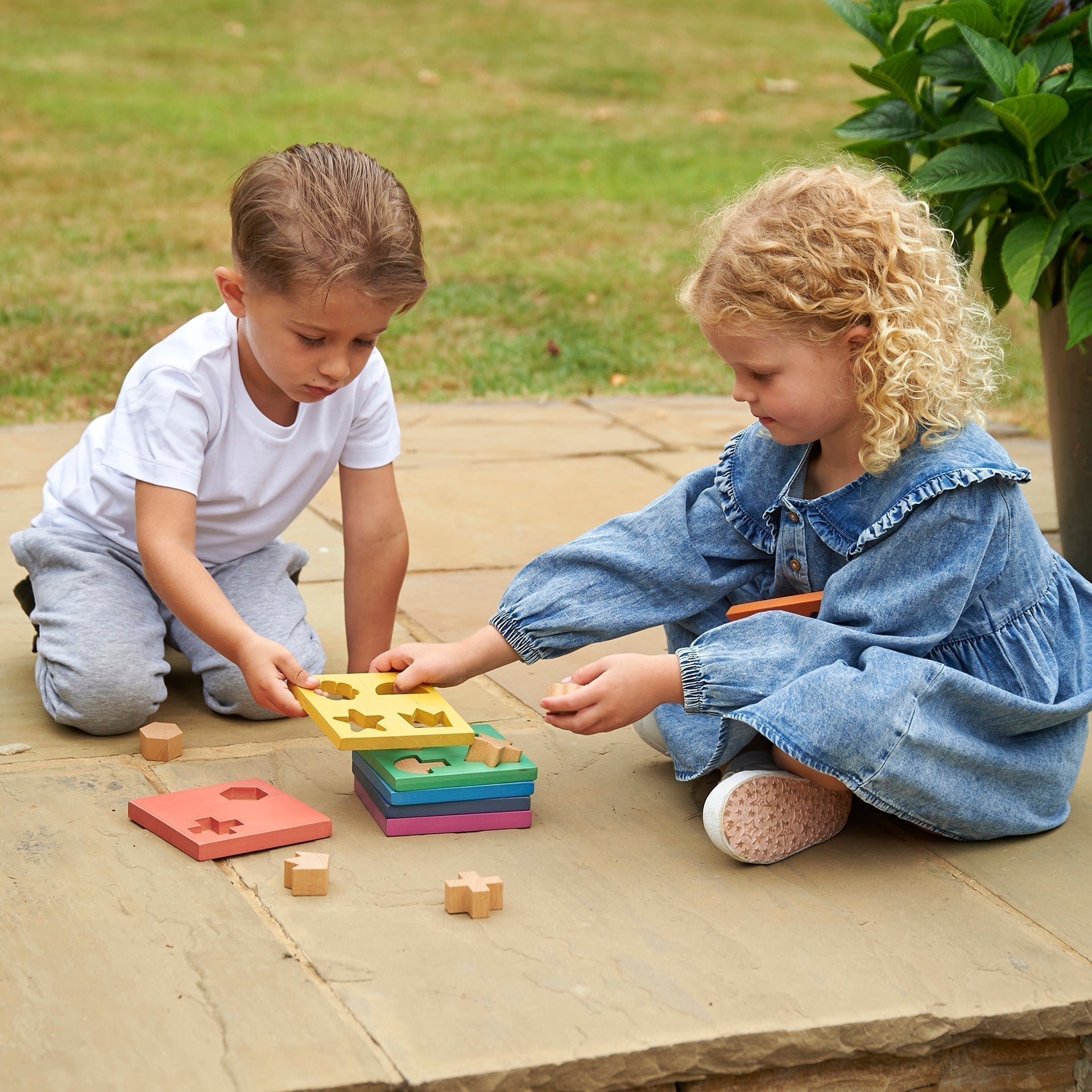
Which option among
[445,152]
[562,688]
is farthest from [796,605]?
[445,152]

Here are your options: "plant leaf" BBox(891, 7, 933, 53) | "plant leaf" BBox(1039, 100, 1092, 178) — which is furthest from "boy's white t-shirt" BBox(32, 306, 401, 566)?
"plant leaf" BBox(1039, 100, 1092, 178)

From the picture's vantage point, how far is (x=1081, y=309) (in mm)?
3162

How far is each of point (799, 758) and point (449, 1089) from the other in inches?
30.2

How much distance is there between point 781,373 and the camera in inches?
91.7

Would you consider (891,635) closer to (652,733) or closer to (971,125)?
(652,733)

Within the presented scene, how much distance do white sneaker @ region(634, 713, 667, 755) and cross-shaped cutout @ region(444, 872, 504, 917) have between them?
612 millimetres

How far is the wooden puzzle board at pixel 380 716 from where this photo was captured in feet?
7.32

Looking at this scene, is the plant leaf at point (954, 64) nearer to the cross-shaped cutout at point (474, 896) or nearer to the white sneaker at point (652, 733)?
the white sneaker at point (652, 733)

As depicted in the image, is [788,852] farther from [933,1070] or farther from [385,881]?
[385,881]

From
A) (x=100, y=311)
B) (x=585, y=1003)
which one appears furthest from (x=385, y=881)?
(x=100, y=311)

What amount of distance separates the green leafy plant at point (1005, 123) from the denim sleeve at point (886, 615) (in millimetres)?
981

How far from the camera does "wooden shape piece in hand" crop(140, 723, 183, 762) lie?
8.39ft

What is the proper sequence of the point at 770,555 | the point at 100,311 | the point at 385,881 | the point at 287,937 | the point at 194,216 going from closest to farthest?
the point at 287,937, the point at 385,881, the point at 770,555, the point at 100,311, the point at 194,216

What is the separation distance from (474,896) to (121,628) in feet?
3.71
